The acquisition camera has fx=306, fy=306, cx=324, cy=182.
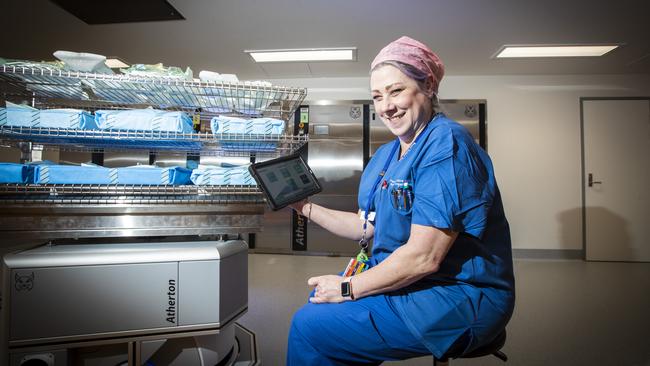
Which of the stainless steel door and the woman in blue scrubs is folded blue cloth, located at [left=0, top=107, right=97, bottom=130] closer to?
the woman in blue scrubs

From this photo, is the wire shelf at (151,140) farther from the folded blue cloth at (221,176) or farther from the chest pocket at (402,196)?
the chest pocket at (402,196)

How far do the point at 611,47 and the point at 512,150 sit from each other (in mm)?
1566

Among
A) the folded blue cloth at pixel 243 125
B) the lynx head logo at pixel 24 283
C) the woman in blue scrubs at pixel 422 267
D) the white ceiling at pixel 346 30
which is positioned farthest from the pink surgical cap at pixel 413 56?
the white ceiling at pixel 346 30

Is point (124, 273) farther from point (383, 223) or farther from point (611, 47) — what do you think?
point (611, 47)

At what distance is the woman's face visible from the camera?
96 cm

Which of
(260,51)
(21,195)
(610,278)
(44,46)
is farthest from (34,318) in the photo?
(610,278)

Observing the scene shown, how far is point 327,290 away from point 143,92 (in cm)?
118

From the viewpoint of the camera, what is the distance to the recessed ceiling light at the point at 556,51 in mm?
3611

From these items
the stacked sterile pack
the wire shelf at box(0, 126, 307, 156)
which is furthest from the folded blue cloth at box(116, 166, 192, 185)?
the stacked sterile pack

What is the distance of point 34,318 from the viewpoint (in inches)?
41.4

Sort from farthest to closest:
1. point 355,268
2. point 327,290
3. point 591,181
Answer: point 591,181, point 355,268, point 327,290

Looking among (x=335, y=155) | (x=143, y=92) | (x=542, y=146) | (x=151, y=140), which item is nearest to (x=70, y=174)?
(x=151, y=140)

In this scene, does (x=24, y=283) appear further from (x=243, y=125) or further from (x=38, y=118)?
(x=243, y=125)

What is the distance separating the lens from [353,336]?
831 millimetres
